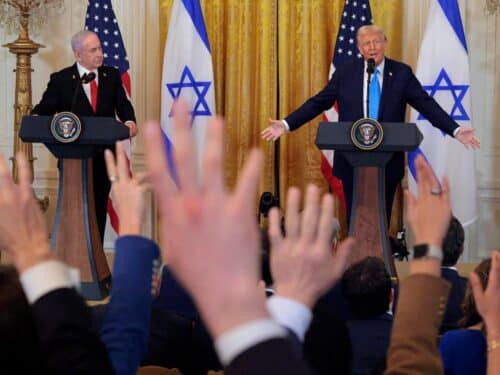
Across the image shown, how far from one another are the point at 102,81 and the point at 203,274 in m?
5.51

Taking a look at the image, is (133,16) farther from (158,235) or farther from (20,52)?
(158,235)

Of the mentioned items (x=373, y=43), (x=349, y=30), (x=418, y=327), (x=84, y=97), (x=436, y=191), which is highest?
(x=349, y=30)

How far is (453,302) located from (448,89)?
3.82m

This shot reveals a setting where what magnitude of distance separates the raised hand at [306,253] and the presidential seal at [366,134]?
11.8ft

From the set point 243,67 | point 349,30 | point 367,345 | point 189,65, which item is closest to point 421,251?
point 367,345

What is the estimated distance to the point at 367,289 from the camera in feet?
9.70

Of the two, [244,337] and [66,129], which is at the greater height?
[66,129]

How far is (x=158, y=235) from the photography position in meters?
8.10

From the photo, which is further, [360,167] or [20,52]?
[20,52]

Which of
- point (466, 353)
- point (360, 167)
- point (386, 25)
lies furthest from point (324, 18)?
point (466, 353)

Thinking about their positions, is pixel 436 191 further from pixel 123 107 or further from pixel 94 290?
pixel 123 107

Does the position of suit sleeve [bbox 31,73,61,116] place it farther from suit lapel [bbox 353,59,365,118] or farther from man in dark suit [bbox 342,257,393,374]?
man in dark suit [bbox 342,257,393,374]

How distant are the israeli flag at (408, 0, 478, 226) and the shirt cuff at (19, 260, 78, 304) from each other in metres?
6.05

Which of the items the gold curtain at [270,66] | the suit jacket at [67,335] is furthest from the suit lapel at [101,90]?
the suit jacket at [67,335]
